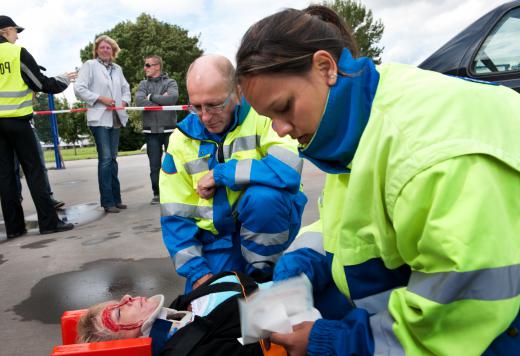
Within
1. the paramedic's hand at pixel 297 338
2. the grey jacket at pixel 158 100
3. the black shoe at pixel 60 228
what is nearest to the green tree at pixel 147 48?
the grey jacket at pixel 158 100

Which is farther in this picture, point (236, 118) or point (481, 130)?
point (236, 118)

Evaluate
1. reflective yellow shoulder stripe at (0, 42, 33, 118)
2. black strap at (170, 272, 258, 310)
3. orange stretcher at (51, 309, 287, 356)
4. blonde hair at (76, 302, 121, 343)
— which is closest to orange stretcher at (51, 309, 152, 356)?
orange stretcher at (51, 309, 287, 356)

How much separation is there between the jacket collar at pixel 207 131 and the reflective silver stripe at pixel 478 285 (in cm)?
156

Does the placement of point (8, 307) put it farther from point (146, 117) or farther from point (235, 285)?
point (146, 117)

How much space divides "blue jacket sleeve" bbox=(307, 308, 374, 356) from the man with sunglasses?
16.8 feet

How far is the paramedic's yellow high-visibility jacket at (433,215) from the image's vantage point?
0.86 meters

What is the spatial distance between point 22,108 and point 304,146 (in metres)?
3.96

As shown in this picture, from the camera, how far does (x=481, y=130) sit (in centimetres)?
91

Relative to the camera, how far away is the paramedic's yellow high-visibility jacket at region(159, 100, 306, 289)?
7.34 feet

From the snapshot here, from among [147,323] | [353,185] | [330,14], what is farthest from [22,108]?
[353,185]

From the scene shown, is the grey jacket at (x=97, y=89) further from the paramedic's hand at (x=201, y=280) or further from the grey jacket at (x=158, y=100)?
the paramedic's hand at (x=201, y=280)

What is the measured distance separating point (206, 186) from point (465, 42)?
2.46m

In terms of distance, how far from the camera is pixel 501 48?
3283 mm

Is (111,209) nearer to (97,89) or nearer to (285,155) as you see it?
(97,89)
